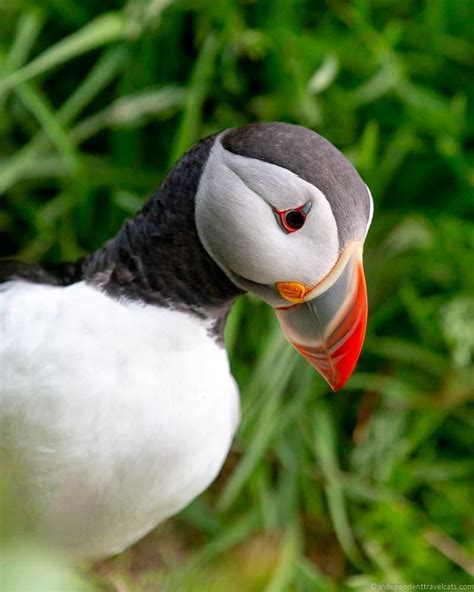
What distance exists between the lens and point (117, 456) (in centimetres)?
117

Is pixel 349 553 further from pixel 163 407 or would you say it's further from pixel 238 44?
pixel 238 44

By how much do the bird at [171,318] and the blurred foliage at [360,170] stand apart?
2.36 feet

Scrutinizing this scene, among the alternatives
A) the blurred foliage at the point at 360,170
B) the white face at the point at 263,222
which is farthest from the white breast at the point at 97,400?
the blurred foliage at the point at 360,170

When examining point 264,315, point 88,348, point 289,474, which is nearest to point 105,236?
point 264,315

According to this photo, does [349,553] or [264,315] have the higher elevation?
[264,315]

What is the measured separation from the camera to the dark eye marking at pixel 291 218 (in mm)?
1054

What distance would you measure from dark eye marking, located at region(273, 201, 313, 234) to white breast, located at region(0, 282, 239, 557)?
7.8 inches

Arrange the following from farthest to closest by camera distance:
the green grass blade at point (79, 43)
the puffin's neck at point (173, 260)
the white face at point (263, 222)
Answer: the green grass blade at point (79, 43), the puffin's neck at point (173, 260), the white face at point (263, 222)

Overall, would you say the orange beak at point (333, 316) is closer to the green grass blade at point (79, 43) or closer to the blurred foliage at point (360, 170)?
the blurred foliage at point (360, 170)

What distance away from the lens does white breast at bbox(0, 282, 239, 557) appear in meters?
1.13

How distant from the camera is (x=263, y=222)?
A: 107 cm

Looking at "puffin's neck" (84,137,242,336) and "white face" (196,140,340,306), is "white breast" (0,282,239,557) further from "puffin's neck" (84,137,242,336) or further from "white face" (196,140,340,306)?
"white face" (196,140,340,306)

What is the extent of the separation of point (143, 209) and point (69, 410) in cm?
28

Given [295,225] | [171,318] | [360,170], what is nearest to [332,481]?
[360,170]
